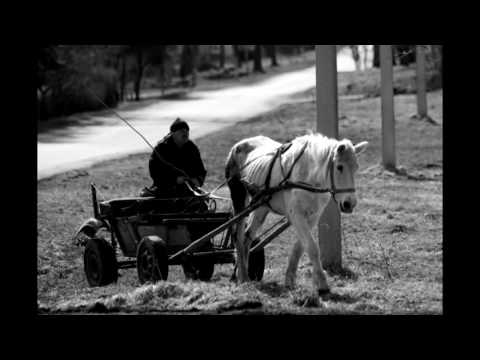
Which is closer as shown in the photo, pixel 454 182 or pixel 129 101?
pixel 454 182

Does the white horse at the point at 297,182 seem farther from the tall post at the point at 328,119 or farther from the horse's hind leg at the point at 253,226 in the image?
the tall post at the point at 328,119

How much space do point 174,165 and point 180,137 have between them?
1.07 feet

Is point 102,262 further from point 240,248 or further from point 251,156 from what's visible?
point 251,156

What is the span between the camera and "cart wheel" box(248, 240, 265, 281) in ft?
37.6

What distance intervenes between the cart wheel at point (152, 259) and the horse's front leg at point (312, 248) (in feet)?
4.63

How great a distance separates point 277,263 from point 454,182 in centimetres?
610

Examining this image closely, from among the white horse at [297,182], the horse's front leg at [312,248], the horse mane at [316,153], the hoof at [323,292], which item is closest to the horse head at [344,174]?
the white horse at [297,182]

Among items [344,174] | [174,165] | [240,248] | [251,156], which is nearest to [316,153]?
[344,174]

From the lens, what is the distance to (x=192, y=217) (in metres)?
11.3

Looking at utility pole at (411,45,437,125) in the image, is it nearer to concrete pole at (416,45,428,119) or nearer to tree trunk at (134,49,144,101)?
concrete pole at (416,45,428,119)

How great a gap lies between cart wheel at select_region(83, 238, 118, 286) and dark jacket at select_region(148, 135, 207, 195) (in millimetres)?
869
